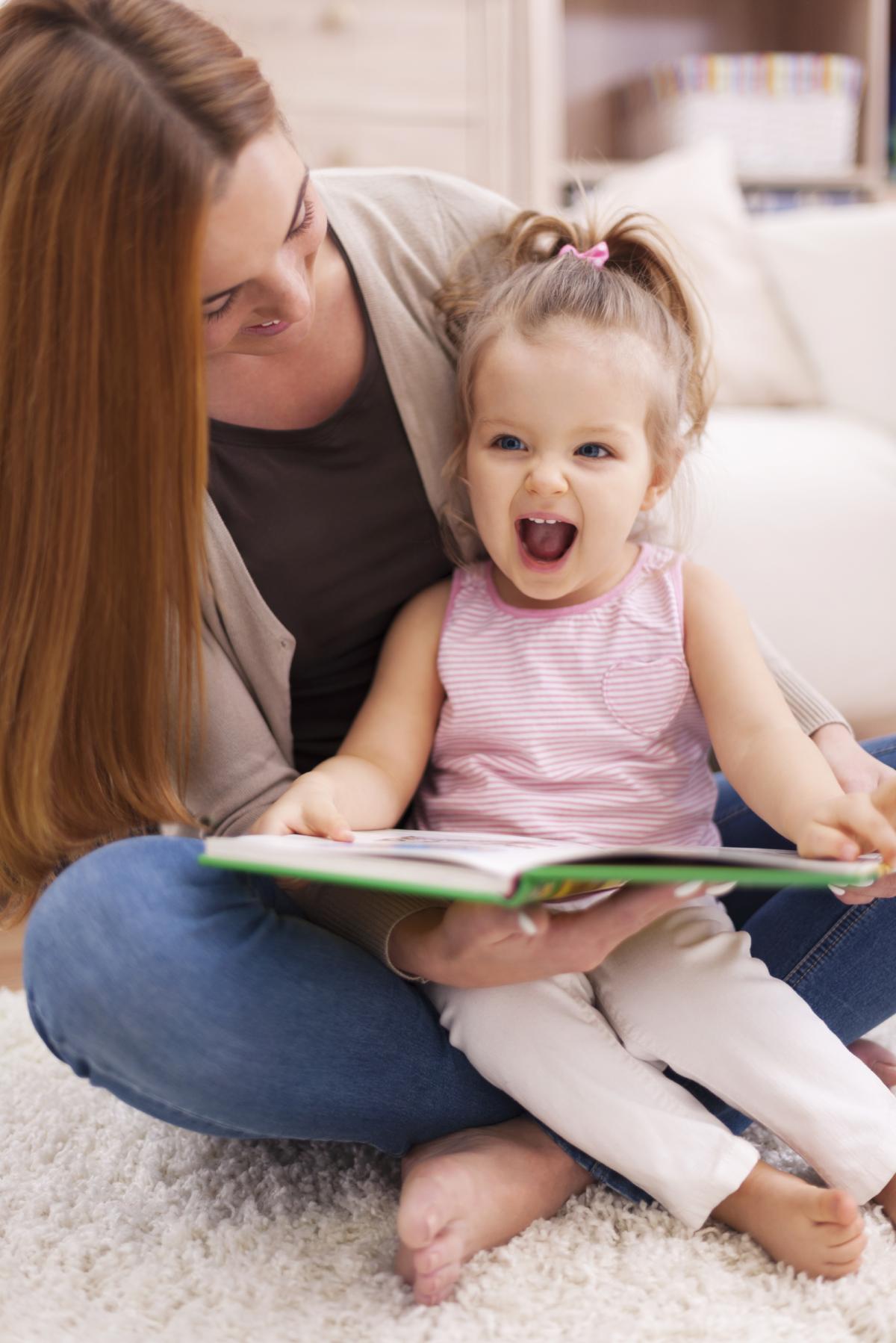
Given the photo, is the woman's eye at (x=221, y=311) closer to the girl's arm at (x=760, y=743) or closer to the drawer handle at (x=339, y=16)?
the girl's arm at (x=760, y=743)

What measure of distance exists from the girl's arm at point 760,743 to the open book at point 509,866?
0.04m

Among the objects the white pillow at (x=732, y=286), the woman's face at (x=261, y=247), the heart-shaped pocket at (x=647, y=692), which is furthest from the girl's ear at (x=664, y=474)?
the white pillow at (x=732, y=286)

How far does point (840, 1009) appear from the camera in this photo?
0.90 m

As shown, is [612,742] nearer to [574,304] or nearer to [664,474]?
[664,474]

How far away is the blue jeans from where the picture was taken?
727 mm

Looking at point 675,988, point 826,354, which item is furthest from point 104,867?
point 826,354

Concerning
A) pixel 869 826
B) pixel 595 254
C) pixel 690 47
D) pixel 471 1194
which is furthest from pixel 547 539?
pixel 690 47

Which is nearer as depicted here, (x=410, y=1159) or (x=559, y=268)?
(x=410, y=1159)

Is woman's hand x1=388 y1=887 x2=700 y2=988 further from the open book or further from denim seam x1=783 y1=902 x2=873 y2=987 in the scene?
denim seam x1=783 y1=902 x2=873 y2=987

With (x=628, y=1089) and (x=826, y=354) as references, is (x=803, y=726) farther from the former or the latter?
(x=826, y=354)

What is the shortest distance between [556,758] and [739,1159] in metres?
0.30

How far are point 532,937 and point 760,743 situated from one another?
0.75ft

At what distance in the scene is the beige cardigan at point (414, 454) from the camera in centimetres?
96

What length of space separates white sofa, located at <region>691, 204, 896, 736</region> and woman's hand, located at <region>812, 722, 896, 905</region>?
67 cm
